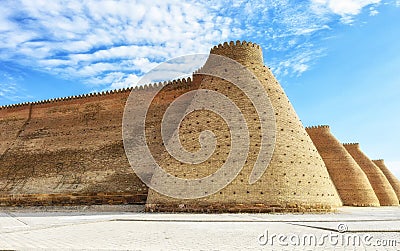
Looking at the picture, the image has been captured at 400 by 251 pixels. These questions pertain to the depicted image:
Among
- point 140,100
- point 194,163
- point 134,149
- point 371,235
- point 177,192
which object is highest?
point 140,100

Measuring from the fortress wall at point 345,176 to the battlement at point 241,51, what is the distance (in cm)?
986

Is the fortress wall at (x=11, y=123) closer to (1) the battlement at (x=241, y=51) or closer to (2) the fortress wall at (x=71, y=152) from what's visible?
(2) the fortress wall at (x=71, y=152)

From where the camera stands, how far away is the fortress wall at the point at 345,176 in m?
21.1

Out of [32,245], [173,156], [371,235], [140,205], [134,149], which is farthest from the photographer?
[134,149]

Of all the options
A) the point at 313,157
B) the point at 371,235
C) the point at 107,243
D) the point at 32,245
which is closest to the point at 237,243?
the point at 107,243

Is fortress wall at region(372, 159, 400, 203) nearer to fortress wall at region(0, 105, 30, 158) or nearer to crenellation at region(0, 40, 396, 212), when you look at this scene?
crenellation at region(0, 40, 396, 212)

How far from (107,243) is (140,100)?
1372cm

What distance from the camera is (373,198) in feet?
69.9

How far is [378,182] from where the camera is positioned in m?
24.8

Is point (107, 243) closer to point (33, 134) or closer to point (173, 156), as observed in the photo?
point (173, 156)
